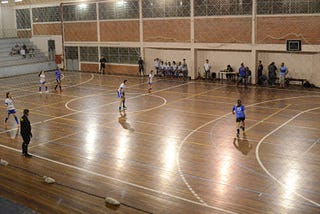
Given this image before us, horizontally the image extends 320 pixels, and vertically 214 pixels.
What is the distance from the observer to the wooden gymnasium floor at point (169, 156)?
401 inches

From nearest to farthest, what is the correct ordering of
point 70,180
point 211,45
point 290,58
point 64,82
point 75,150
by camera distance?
point 70,180 < point 75,150 < point 290,58 < point 211,45 < point 64,82

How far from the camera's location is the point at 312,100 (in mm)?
22344

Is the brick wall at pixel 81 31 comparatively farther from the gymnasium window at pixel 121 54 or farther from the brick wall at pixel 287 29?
the brick wall at pixel 287 29

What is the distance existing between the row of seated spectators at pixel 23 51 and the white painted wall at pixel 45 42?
1.13 metres

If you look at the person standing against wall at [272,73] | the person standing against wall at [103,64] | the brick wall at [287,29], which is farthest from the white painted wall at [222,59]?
the person standing against wall at [103,64]

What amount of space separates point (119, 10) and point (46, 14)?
1066 cm

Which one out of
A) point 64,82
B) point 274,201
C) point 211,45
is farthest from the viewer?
point 64,82

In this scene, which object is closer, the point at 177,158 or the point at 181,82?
the point at 177,158

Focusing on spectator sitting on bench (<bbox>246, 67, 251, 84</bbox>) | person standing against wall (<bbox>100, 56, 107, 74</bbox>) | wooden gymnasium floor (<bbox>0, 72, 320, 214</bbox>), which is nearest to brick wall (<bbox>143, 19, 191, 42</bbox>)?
person standing against wall (<bbox>100, 56, 107, 74</bbox>)

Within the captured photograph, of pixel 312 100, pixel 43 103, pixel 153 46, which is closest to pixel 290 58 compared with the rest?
pixel 312 100

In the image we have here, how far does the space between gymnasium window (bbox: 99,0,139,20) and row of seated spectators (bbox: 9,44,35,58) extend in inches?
388

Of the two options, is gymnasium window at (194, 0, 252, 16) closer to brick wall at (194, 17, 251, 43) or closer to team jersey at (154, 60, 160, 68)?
brick wall at (194, 17, 251, 43)

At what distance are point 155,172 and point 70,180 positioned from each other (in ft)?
8.29

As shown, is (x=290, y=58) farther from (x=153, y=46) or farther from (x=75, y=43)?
(x=75, y=43)
